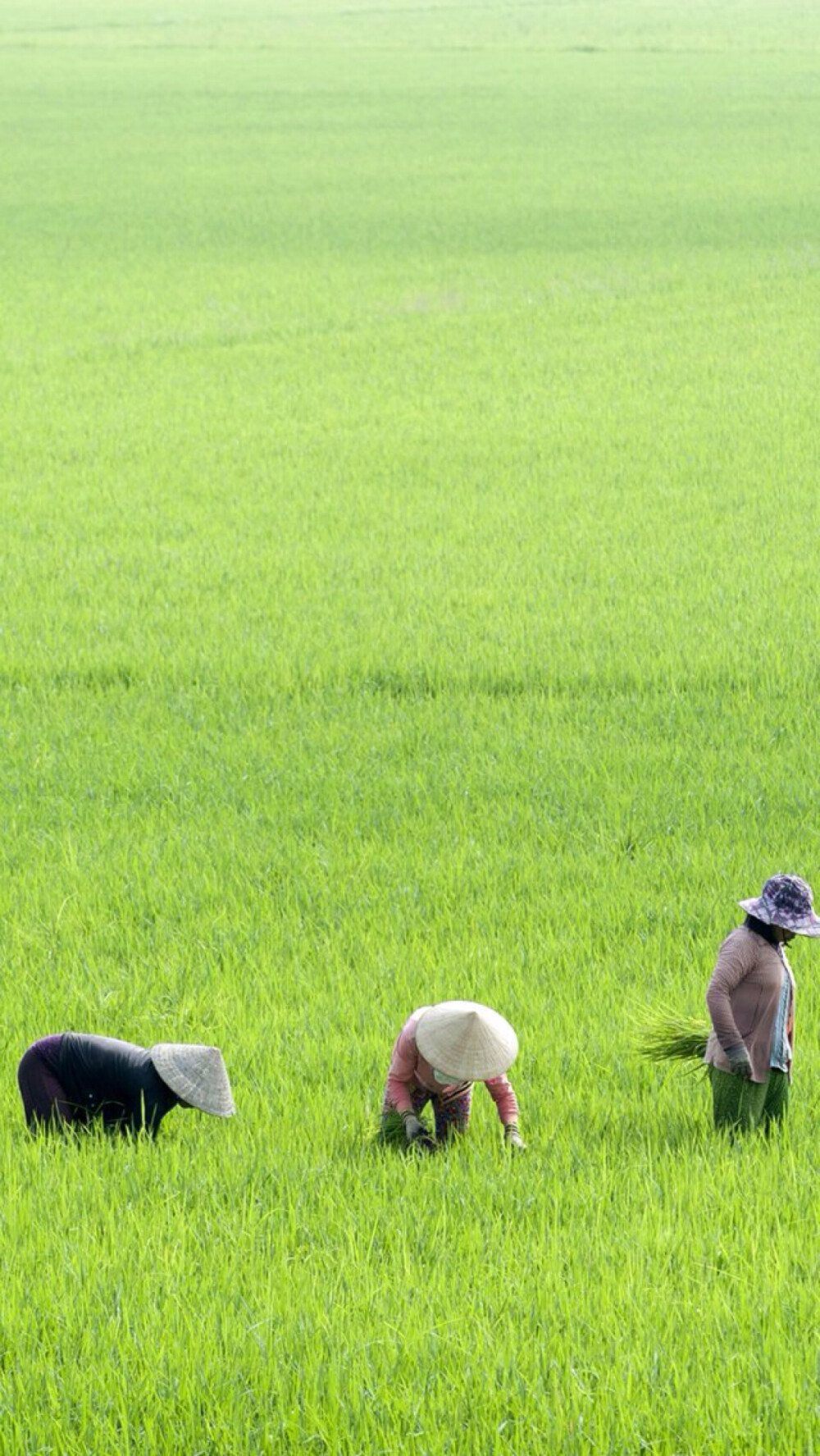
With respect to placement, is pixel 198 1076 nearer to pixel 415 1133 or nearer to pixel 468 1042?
pixel 415 1133

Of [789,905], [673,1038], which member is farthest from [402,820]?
[789,905]

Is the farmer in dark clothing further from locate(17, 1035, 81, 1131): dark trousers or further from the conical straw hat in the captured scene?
the conical straw hat

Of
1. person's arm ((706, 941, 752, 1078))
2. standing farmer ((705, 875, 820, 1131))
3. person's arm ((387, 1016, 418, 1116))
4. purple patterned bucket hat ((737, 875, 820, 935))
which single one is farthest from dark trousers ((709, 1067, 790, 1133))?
person's arm ((387, 1016, 418, 1116))

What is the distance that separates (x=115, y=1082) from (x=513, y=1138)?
1.02 meters

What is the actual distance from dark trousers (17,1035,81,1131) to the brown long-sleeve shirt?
5.45ft

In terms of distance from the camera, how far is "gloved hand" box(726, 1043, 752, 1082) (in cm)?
Answer: 411

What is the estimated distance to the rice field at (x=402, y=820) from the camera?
3.26 metres

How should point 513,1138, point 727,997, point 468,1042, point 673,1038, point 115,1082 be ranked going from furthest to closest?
point 673,1038, point 115,1082, point 513,1138, point 727,997, point 468,1042

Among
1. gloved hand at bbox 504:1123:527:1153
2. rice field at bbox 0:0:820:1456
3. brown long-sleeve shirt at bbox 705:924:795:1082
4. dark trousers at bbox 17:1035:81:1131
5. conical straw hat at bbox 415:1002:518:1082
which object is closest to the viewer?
rice field at bbox 0:0:820:1456

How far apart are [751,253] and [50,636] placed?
57.8ft

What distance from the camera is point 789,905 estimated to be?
3.94m

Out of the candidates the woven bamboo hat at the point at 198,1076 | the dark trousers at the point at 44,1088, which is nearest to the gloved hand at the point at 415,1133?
the woven bamboo hat at the point at 198,1076

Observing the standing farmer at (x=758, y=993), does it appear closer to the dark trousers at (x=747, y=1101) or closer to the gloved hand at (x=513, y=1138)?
the dark trousers at (x=747, y=1101)

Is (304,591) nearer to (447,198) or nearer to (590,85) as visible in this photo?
(447,198)
